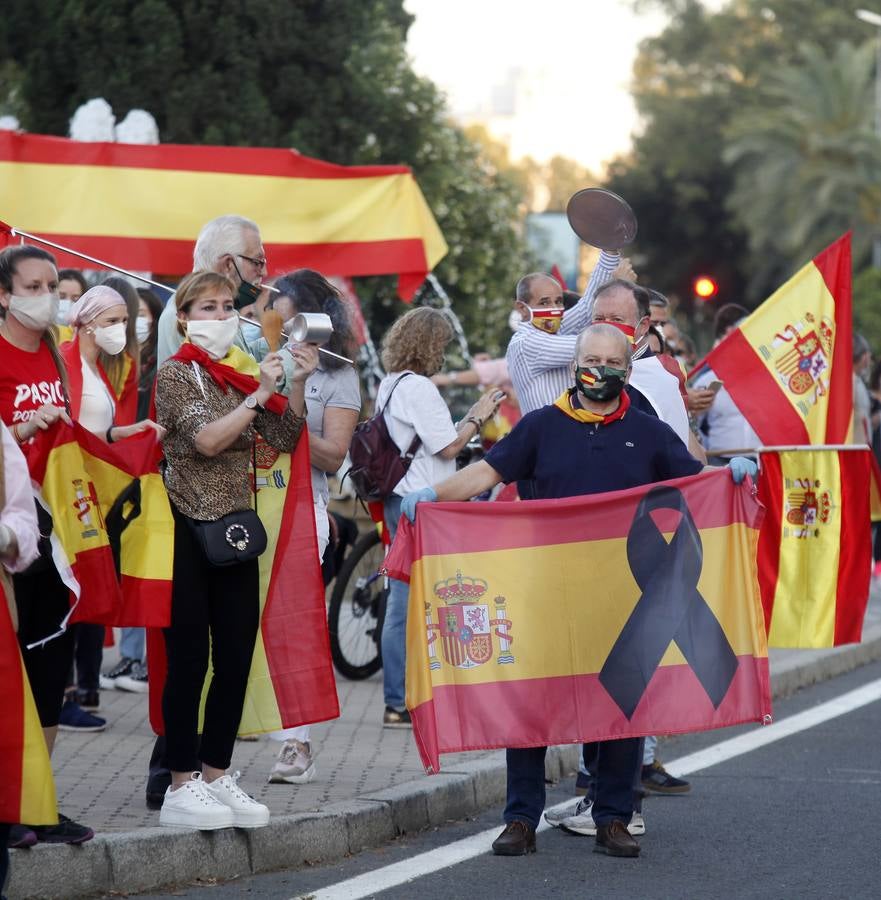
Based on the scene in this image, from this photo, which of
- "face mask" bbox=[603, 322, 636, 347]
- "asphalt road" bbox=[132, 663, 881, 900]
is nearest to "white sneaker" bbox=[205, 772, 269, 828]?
"asphalt road" bbox=[132, 663, 881, 900]

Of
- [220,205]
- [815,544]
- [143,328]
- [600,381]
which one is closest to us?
[600,381]

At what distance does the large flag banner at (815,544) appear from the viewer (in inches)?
313

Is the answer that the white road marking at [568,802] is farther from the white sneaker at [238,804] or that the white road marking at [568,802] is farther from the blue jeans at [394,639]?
the blue jeans at [394,639]

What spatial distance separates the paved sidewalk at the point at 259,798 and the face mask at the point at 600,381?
1639mm

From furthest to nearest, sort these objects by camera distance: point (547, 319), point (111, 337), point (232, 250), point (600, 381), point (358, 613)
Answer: point (358, 613) → point (547, 319) → point (111, 337) → point (232, 250) → point (600, 381)

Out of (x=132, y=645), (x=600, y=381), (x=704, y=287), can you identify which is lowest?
(x=132, y=645)

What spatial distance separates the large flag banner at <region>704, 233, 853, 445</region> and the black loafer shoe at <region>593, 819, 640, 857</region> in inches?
105

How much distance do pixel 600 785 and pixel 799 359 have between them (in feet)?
9.44

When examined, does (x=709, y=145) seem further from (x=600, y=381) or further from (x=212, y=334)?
(x=212, y=334)

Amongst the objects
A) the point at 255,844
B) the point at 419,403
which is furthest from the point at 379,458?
the point at 255,844

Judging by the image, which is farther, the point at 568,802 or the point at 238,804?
the point at 568,802

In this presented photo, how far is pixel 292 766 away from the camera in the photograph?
7031mm

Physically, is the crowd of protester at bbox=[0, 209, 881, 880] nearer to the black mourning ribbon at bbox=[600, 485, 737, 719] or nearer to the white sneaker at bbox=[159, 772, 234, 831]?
Answer: the white sneaker at bbox=[159, 772, 234, 831]

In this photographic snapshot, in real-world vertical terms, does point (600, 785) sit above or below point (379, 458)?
below
